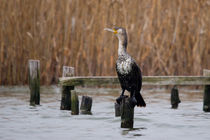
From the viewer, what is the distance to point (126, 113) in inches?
351

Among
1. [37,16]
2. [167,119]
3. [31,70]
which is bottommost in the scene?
[167,119]

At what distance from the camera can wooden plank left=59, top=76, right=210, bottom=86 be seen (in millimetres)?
10469

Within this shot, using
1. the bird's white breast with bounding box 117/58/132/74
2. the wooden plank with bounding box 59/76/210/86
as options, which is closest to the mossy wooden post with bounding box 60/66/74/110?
the wooden plank with bounding box 59/76/210/86

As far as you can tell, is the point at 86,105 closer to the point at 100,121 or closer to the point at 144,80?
the point at 100,121

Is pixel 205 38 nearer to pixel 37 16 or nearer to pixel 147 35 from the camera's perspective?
pixel 147 35

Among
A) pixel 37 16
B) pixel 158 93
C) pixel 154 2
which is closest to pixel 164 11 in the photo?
pixel 154 2

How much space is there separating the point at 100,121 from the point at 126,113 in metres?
1.29

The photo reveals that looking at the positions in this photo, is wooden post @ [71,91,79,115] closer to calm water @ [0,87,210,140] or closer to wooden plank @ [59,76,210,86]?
calm water @ [0,87,210,140]

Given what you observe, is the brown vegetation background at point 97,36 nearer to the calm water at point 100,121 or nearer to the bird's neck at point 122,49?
the calm water at point 100,121

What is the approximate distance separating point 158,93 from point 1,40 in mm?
3620

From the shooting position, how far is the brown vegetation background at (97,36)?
13922 mm

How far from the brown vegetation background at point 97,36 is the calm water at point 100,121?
69 centimetres

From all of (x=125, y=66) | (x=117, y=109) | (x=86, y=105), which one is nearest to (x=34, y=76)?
(x=86, y=105)

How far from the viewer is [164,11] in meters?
14.3
